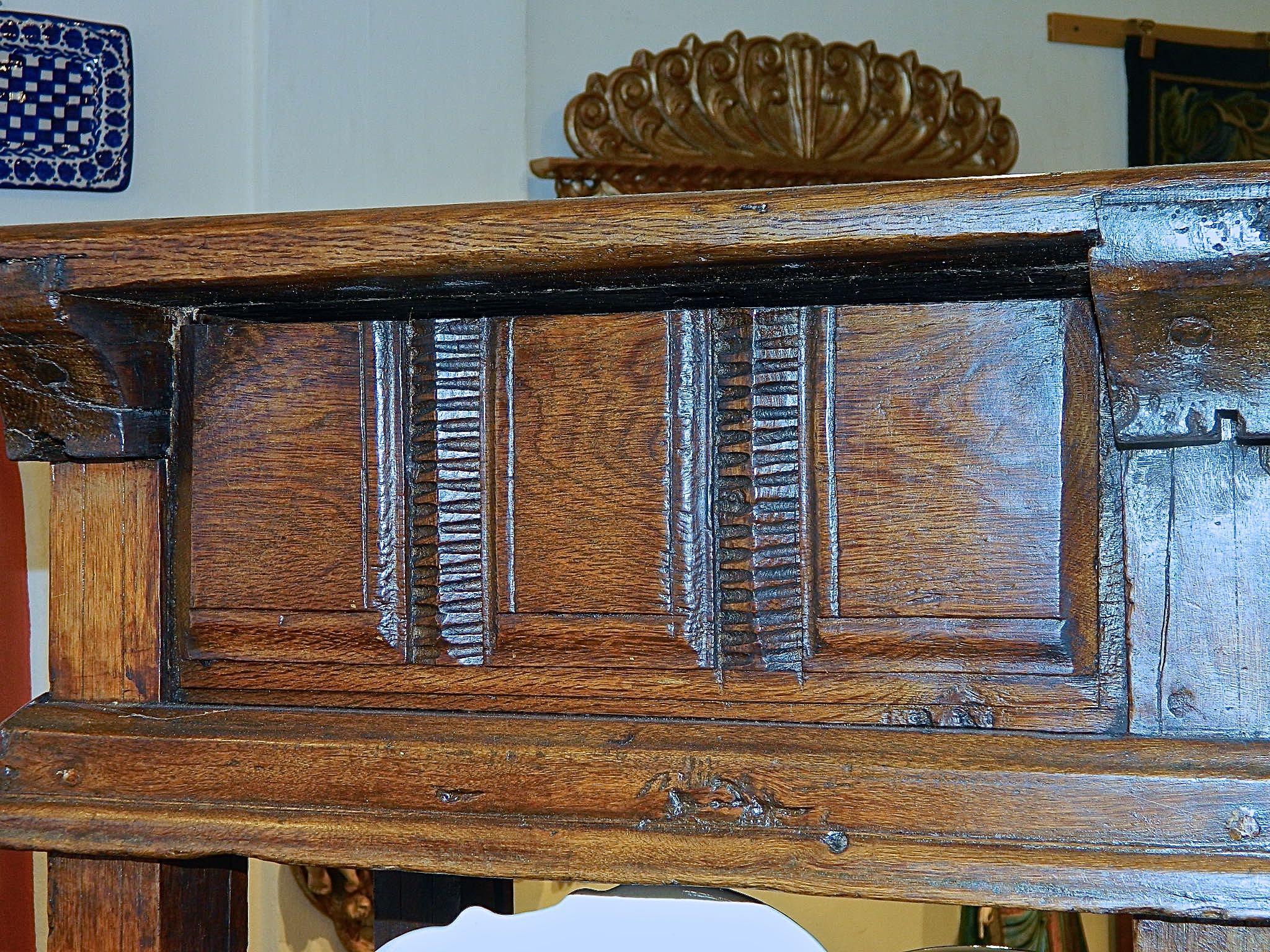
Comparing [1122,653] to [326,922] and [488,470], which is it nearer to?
[488,470]

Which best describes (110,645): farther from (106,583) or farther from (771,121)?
(771,121)

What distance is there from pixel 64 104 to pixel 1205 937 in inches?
54.1

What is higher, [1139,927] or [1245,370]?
[1245,370]

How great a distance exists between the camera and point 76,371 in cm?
68

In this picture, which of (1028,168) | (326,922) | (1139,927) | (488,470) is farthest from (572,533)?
(1028,168)

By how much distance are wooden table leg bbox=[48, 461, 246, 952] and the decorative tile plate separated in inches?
34.1

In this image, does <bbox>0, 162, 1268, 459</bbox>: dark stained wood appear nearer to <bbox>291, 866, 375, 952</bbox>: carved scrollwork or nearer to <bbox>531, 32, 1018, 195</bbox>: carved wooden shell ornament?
<bbox>291, 866, 375, 952</bbox>: carved scrollwork

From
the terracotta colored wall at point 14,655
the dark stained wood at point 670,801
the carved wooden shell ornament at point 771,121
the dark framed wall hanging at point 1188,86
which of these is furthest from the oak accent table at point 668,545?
the dark framed wall hanging at point 1188,86

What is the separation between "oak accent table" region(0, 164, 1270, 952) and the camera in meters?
0.56

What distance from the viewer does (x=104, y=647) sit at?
0.70 meters

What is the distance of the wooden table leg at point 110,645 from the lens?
69 cm

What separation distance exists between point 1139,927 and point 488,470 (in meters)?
0.36

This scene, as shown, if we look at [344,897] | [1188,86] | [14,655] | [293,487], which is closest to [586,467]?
[293,487]

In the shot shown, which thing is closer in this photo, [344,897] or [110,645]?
[110,645]
